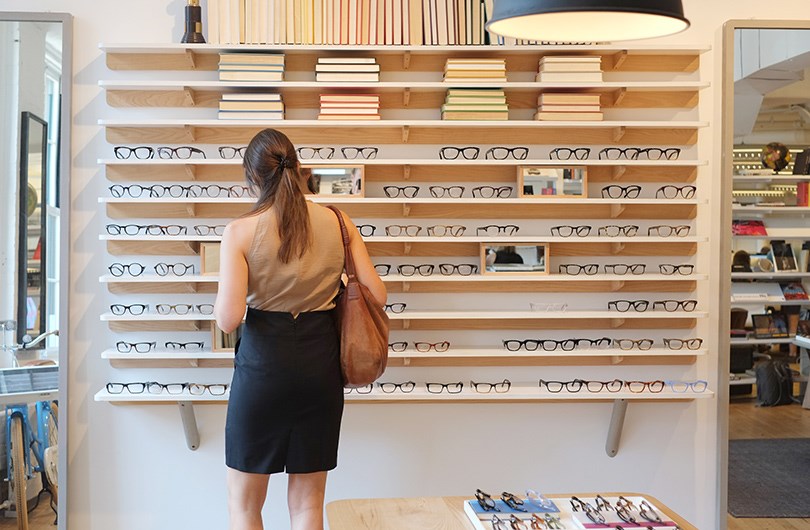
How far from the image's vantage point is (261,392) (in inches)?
110

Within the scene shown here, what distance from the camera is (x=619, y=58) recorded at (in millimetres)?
3912

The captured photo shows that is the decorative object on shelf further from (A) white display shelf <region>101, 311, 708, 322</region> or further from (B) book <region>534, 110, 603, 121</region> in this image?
(B) book <region>534, 110, 603, 121</region>

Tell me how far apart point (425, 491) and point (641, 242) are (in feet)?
5.09

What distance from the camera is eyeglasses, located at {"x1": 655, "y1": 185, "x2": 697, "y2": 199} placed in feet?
12.8

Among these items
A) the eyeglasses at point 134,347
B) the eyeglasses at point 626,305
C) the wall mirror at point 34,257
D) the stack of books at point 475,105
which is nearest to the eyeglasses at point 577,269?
the eyeglasses at point 626,305

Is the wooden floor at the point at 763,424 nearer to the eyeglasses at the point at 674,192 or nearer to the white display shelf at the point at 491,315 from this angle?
the white display shelf at the point at 491,315

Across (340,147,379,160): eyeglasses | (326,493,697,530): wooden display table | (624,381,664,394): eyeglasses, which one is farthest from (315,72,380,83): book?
(326,493,697,530): wooden display table

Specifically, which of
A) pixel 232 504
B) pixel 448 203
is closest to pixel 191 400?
pixel 232 504

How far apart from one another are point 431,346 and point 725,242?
4.86 ft

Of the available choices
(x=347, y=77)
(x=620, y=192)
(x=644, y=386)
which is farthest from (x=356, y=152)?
(x=644, y=386)

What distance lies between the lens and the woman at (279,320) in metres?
2.79

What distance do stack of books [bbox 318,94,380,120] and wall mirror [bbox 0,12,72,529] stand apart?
3.96ft

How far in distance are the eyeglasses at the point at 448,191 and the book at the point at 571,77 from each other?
61 cm

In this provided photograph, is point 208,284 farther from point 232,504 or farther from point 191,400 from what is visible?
point 232,504
